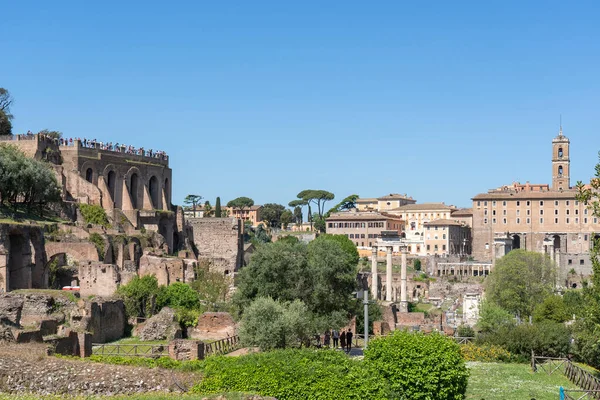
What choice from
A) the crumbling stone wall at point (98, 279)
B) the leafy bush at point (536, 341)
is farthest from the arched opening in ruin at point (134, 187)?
the leafy bush at point (536, 341)

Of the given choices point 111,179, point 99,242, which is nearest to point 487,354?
point 99,242

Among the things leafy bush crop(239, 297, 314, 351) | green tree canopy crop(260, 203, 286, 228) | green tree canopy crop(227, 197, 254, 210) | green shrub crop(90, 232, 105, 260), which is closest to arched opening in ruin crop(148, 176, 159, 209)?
green shrub crop(90, 232, 105, 260)

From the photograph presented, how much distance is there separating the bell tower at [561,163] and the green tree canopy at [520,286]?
2559 inches

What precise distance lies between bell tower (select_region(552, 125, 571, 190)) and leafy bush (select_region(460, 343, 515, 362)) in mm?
103533

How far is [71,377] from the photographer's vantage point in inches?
733

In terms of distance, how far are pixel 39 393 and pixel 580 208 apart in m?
111

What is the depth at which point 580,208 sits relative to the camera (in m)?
120

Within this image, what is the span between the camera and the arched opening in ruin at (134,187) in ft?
221

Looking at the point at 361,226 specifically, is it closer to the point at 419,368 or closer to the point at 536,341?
the point at 536,341

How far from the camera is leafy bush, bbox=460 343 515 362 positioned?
112ft

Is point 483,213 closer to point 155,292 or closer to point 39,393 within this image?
point 155,292

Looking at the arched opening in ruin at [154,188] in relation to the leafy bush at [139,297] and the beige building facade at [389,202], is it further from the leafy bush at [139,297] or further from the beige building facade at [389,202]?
the beige building facade at [389,202]

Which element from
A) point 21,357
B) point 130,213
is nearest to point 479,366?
point 21,357

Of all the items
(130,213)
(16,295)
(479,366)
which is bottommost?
(479,366)
